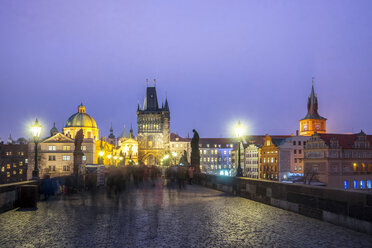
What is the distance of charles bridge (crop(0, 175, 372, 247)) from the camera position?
877 centimetres

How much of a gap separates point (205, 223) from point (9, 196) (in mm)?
8241

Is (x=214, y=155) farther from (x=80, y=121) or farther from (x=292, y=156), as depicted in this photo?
(x=80, y=121)

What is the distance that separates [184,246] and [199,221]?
3382 mm

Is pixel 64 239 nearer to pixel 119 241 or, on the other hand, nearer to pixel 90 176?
pixel 119 241

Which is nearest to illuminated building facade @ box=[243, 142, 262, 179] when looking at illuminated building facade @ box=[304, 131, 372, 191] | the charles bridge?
illuminated building facade @ box=[304, 131, 372, 191]

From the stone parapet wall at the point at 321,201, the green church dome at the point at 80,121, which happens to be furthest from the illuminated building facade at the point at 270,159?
the stone parapet wall at the point at 321,201

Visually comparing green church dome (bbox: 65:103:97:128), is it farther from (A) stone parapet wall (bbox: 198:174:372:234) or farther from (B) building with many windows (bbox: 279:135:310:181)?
(A) stone parapet wall (bbox: 198:174:372:234)

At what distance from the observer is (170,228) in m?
10.4

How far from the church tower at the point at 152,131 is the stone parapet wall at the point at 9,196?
130 meters

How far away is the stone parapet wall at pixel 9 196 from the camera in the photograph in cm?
1391

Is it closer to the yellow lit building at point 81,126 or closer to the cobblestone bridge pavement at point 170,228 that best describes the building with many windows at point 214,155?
the yellow lit building at point 81,126

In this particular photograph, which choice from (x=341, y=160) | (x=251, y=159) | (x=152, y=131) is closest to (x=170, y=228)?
(x=341, y=160)

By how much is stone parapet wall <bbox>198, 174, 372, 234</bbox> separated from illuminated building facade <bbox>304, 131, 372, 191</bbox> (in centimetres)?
6862

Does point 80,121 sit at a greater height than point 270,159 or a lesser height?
greater
